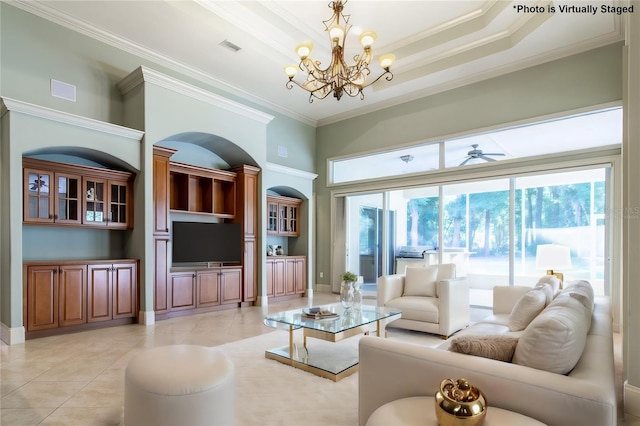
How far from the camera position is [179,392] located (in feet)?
5.99

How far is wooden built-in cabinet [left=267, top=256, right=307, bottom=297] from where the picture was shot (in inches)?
269

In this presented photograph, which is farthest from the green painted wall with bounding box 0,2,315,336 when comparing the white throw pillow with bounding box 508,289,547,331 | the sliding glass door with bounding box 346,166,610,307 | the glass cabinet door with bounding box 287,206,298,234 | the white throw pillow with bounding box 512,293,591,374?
the white throw pillow with bounding box 512,293,591,374

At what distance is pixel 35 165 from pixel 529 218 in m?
6.76

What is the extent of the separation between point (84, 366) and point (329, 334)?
2236 mm

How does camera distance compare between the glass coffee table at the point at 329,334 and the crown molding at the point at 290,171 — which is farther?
the crown molding at the point at 290,171

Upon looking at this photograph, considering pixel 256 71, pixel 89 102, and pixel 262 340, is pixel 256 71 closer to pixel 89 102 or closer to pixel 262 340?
pixel 89 102

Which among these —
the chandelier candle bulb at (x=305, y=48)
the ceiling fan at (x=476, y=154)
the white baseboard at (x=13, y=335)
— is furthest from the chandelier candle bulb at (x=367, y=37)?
the white baseboard at (x=13, y=335)

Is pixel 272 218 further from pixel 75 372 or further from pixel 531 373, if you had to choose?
pixel 531 373

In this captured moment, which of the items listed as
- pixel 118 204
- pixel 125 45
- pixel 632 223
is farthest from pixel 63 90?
pixel 632 223

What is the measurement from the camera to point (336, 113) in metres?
7.93

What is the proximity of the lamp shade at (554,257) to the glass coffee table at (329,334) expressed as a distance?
2.05 meters

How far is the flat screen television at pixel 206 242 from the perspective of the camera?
18.7 feet

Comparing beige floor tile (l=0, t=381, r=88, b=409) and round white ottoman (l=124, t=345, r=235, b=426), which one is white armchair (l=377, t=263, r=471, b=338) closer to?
round white ottoman (l=124, t=345, r=235, b=426)

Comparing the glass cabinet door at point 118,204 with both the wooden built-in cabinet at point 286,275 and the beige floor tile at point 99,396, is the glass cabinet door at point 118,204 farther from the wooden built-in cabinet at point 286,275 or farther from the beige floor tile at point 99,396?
the wooden built-in cabinet at point 286,275
